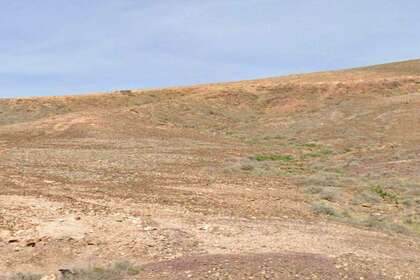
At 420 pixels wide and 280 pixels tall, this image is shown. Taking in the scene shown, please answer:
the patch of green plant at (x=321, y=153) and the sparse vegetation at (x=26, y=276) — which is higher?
the sparse vegetation at (x=26, y=276)

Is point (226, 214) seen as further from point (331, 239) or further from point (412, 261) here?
point (412, 261)

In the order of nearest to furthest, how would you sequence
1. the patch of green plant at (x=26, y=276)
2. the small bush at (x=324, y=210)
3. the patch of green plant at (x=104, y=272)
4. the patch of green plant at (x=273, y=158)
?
1. the patch of green plant at (x=104, y=272)
2. the patch of green plant at (x=26, y=276)
3. the small bush at (x=324, y=210)
4. the patch of green plant at (x=273, y=158)

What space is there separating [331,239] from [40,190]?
761 centimetres

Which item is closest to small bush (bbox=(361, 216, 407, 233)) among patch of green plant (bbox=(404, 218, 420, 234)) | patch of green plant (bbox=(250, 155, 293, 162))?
patch of green plant (bbox=(404, 218, 420, 234))

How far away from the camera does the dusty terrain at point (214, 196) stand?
32.1 ft

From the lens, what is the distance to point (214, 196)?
632 inches

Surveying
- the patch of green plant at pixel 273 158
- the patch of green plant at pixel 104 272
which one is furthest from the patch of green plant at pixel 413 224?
the patch of green plant at pixel 273 158

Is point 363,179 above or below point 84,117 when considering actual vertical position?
below

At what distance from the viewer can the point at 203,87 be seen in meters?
60.5

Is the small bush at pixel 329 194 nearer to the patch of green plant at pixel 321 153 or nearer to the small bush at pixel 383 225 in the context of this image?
the small bush at pixel 383 225

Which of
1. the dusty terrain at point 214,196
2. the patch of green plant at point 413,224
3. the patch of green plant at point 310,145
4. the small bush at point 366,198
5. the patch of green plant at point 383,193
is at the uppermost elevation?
the dusty terrain at point 214,196

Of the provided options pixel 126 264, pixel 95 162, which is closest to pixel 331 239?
pixel 126 264

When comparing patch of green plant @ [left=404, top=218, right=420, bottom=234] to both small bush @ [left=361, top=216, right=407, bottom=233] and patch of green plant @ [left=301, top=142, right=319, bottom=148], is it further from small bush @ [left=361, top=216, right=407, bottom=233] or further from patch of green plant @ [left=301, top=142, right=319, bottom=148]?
patch of green plant @ [left=301, top=142, right=319, bottom=148]

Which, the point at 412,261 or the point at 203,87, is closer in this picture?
the point at 412,261
